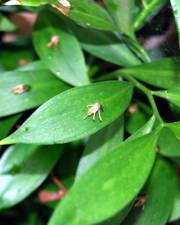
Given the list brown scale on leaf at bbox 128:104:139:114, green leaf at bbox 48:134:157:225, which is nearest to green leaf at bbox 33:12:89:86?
brown scale on leaf at bbox 128:104:139:114

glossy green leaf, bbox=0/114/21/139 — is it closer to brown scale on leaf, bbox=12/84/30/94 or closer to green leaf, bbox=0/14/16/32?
brown scale on leaf, bbox=12/84/30/94

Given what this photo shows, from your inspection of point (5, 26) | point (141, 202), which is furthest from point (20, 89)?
point (141, 202)

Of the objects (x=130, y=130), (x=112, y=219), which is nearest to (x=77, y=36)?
(x=130, y=130)

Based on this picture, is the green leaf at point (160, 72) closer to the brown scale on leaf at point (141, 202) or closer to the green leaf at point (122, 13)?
the green leaf at point (122, 13)

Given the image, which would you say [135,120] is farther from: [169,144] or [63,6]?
[63,6]

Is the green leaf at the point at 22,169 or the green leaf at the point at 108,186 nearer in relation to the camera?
the green leaf at the point at 108,186

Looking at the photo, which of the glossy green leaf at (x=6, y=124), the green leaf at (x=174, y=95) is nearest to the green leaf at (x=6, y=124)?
the glossy green leaf at (x=6, y=124)

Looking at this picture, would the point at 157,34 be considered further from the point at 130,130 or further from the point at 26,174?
the point at 26,174
